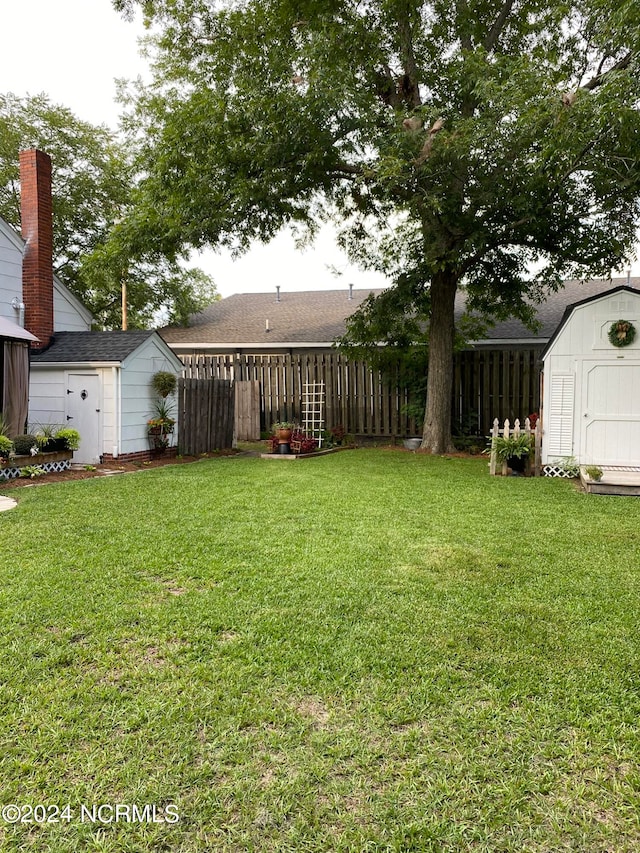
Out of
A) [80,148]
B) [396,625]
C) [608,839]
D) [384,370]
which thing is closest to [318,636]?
[396,625]

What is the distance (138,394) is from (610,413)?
26.7 ft

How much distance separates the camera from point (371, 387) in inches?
528

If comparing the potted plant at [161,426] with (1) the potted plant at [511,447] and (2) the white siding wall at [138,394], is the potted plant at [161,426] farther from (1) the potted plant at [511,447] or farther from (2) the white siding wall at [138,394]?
(1) the potted plant at [511,447]

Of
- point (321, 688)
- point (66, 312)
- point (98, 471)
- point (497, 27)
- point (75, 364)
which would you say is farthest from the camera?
point (66, 312)

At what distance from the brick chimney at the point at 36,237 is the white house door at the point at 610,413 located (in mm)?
9829

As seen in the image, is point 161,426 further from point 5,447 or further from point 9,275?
point 9,275

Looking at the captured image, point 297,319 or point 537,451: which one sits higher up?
point 297,319

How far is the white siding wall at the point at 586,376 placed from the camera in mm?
8594

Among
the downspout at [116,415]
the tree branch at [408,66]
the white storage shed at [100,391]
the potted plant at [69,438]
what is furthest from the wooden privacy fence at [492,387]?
the potted plant at [69,438]

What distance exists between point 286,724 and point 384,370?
11.3 metres

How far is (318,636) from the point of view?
3.01 metres

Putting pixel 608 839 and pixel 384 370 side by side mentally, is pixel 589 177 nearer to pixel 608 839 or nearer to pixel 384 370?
pixel 384 370

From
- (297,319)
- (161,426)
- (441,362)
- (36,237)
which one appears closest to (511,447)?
(441,362)

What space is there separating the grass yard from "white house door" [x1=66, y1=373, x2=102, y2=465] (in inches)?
205
